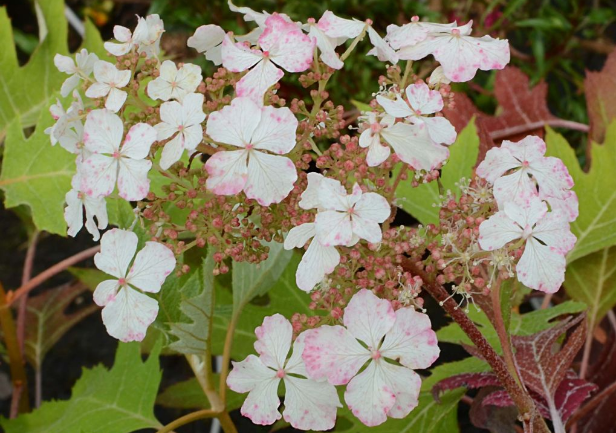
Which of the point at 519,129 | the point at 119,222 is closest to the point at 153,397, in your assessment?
the point at 119,222

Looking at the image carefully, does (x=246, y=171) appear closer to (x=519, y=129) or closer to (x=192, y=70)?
(x=192, y=70)

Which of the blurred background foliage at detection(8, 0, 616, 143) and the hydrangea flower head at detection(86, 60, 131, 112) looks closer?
the hydrangea flower head at detection(86, 60, 131, 112)

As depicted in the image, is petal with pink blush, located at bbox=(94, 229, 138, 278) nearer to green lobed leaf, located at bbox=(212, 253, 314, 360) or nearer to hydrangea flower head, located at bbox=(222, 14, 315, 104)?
hydrangea flower head, located at bbox=(222, 14, 315, 104)

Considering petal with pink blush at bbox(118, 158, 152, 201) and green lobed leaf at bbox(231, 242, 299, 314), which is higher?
petal with pink blush at bbox(118, 158, 152, 201)

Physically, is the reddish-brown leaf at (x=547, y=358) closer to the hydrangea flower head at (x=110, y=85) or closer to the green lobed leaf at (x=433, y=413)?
the green lobed leaf at (x=433, y=413)

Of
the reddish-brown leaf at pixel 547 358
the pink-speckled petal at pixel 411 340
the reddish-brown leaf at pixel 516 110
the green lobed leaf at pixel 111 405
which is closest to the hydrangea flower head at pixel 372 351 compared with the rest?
the pink-speckled petal at pixel 411 340

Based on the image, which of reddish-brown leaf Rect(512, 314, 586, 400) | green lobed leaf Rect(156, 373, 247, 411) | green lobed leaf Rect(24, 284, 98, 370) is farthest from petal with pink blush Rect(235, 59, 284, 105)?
green lobed leaf Rect(24, 284, 98, 370)
